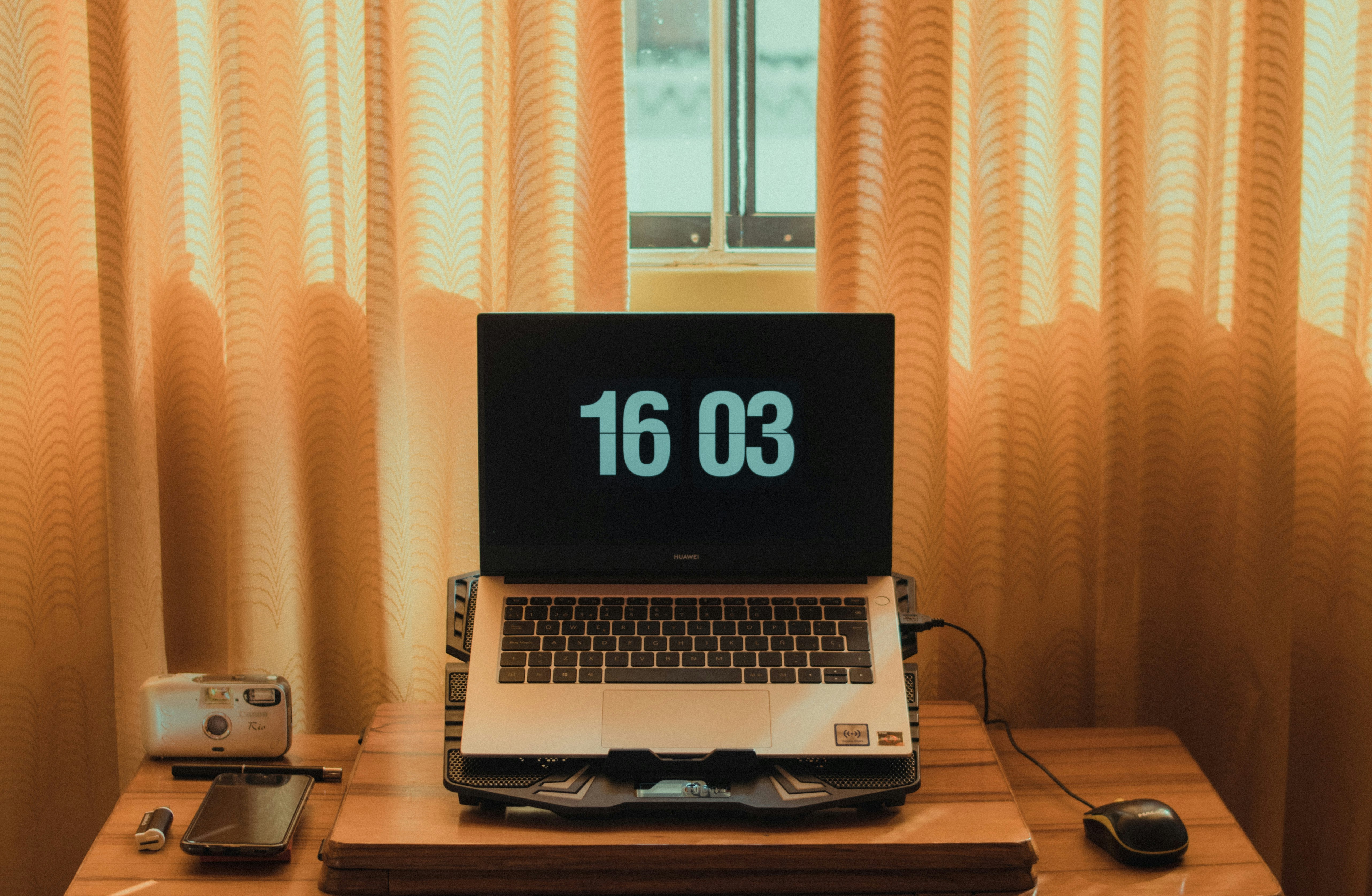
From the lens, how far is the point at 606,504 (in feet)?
3.33

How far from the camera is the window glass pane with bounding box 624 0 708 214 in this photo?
1.33 metres

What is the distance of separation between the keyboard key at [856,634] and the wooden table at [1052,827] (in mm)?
127

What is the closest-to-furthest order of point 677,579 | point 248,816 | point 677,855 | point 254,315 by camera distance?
1. point 677,855
2. point 248,816
3. point 677,579
4. point 254,315

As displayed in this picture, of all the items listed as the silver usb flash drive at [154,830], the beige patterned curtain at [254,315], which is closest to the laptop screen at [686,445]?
the beige patterned curtain at [254,315]

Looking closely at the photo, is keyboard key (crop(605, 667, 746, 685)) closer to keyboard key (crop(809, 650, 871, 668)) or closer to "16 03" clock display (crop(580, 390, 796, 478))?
keyboard key (crop(809, 650, 871, 668))

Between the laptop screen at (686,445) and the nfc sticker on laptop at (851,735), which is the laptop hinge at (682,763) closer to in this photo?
the nfc sticker on laptop at (851,735)

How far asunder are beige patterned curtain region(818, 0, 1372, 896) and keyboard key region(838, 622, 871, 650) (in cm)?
29

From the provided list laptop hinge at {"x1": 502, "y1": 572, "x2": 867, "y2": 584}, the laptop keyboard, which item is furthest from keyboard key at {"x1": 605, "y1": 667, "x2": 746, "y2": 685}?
laptop hinge at {"x1": 502, "y1": 572, "x2": 867, "y2": 584}

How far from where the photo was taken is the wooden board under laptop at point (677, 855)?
0.81 meters

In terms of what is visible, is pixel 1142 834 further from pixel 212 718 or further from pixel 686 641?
pixel 212 718

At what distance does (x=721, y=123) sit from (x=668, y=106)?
0.07 metres

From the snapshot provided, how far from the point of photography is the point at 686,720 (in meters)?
0.89

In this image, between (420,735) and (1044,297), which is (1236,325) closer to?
(1044,297)

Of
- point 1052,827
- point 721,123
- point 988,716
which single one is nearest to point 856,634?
point 1052,827
